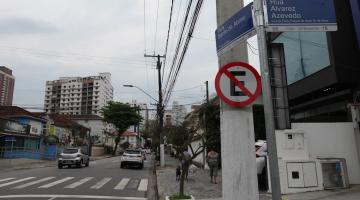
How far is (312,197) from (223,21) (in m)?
7.83

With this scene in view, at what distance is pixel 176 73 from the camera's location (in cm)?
1877

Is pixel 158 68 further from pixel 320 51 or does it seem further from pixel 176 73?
pixel 320 51

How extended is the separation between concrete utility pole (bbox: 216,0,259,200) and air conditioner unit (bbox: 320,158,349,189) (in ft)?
29.2

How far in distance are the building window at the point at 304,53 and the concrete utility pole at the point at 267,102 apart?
523 inches

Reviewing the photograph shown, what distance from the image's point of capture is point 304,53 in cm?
1841

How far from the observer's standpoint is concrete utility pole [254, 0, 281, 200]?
12.8 ft

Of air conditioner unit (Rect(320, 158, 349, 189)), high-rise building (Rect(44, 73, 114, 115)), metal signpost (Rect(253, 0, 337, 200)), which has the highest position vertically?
high-rise building (Rect(44, 73, 114, 115))

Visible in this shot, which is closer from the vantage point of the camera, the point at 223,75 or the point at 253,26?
the point at 253,26

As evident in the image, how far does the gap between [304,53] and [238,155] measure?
1491 centimetres

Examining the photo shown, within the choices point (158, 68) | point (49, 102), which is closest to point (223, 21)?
point (158, 68)

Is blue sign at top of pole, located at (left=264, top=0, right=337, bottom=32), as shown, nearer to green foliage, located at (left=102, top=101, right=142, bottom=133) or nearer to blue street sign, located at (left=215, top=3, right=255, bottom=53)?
blue street sign, located at (left=215, top=3, right=255, bottom=53)

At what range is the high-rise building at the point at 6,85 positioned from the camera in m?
39.1

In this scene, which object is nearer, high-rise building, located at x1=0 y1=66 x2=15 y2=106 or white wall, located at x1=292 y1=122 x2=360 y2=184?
white wall, located at x1=292 y1=122 x2=360 y2=184

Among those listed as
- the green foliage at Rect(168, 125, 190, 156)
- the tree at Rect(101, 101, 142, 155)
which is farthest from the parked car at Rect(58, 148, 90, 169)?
the tree at Rect(101, 101, 142, 155)
